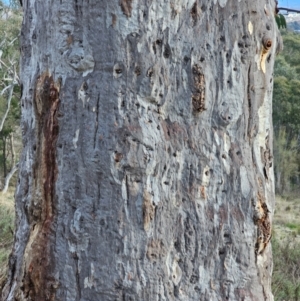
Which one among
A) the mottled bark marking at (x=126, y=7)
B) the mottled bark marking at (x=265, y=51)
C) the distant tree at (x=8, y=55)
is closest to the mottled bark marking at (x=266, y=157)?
the mottled bark marking at (x=265, y=51)

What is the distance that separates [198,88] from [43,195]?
0.49 metres

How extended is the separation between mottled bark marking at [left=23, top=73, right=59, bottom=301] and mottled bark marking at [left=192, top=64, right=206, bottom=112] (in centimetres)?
35

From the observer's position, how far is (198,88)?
1421 millimetres

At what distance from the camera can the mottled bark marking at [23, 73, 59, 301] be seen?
143 cm

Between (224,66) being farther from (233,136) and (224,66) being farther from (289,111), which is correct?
(289,111)

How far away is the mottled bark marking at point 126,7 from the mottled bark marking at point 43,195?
0.26 meters

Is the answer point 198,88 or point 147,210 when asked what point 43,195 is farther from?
point 198,88

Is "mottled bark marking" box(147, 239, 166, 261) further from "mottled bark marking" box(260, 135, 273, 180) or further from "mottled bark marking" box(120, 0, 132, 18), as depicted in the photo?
"mottled bark marking" box(120, 0, 132, 18)

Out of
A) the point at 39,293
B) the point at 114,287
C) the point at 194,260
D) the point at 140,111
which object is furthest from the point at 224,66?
the point at 39,293

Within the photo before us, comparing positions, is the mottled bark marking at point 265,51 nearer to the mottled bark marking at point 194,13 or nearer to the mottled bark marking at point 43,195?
the mottled bark marking at point 194,13

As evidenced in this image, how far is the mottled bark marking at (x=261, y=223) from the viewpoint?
1.47 m

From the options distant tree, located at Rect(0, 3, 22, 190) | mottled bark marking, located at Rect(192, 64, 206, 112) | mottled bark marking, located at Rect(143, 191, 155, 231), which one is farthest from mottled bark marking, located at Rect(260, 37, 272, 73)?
distant tree, located at Rect(0, 3, 22, 190)

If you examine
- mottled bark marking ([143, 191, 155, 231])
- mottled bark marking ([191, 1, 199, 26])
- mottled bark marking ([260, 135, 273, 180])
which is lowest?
mottled bark marking ([143, 191, 155, 231])

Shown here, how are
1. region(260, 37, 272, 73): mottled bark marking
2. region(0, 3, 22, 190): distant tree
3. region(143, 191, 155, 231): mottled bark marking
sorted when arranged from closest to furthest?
region(143, 191, 155, 231): mottled bark marking < region(260, 37, 272, 73): mottled bark marking < region(0, 3, 22, 190): distant tree
